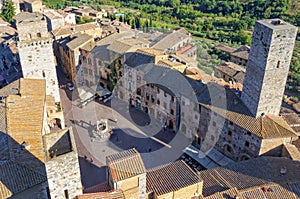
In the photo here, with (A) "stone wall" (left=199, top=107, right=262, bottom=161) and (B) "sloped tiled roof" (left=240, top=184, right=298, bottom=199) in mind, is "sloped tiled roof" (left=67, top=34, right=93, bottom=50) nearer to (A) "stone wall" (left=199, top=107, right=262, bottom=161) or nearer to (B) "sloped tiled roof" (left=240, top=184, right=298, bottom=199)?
(A) "stone wall" (left=199, top=107, right=262, bottom=161)

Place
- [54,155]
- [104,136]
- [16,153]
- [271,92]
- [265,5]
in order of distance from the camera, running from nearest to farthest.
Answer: [54,155] → [16,153] → [271,92] → [104,136] → [265,5]

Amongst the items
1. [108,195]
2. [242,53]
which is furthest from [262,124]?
[242,53]

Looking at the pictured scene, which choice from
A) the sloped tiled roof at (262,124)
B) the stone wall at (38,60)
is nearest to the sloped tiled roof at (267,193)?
the sloped tiled roof at (262,124)

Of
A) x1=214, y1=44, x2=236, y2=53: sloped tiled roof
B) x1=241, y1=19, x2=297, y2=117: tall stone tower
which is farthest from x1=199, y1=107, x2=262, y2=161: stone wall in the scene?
x1=214, y1=44, x2=236, y2=53: sloped tiled roof

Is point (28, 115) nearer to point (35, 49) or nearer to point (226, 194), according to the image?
point (35, 49)

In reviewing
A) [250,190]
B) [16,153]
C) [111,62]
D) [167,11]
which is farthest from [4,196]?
[167,11]

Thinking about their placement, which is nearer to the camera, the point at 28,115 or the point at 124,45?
the point at 28,115

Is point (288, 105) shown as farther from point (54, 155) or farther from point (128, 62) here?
point (54, 155)
